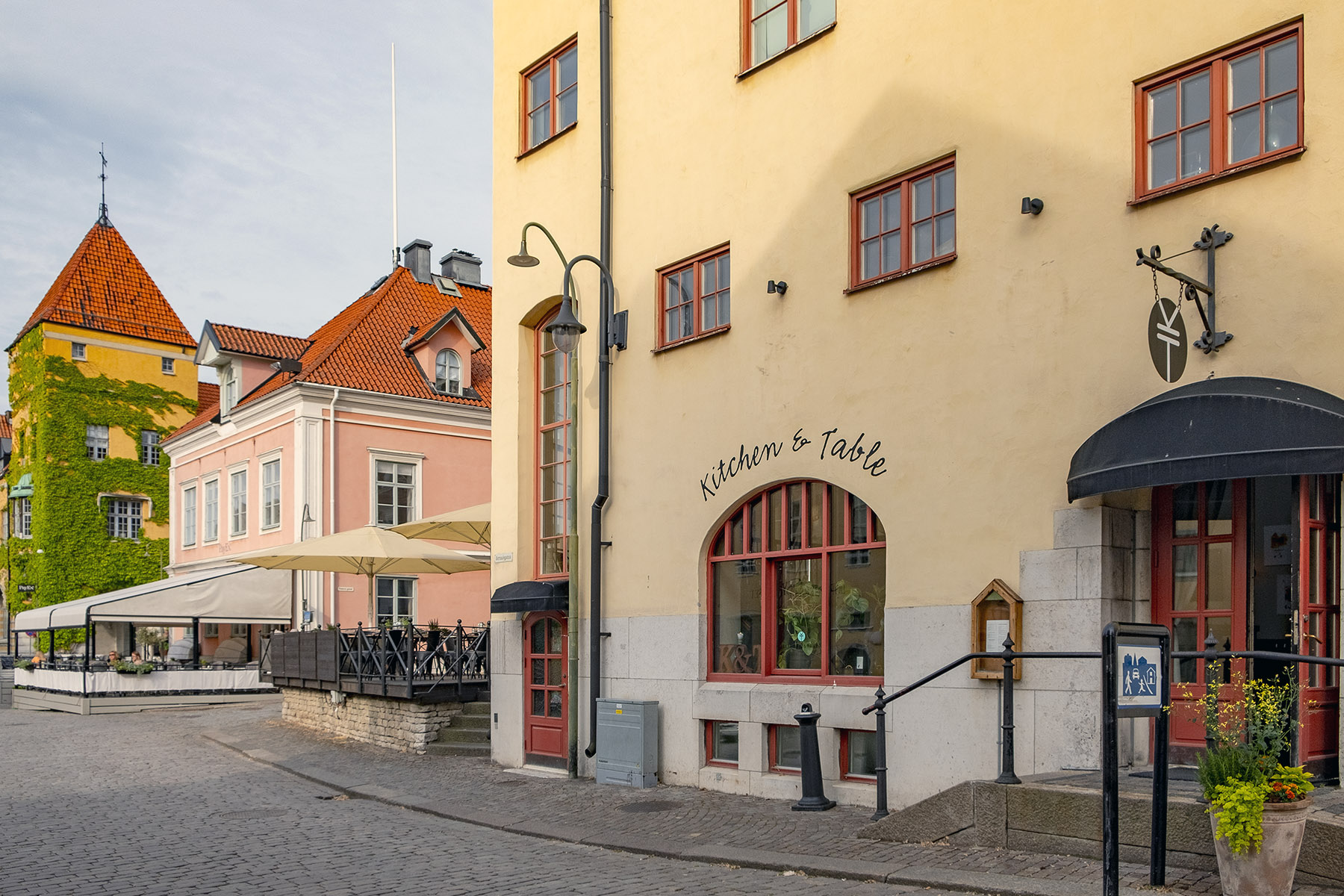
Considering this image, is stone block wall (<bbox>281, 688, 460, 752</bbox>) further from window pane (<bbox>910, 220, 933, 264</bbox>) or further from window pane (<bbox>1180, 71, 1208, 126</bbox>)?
window pane (<bbox>1180, 71, 1208, 126</bbox>)

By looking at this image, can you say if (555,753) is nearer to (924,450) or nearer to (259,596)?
(924,450)

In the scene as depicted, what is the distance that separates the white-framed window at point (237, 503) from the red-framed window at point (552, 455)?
18.7m

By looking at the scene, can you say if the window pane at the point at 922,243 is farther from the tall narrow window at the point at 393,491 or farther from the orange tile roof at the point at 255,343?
the orange tile roof at the point at 255,343

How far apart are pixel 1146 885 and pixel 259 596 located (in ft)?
83.0

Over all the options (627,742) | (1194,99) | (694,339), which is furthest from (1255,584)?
(627,742)

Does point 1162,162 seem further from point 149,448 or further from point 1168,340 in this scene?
point 149,448

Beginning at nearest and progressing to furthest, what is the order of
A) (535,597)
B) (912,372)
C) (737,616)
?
(912,372) < (737,616) < (535,597)

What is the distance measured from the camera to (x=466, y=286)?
36.8m

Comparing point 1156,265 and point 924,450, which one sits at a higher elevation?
point 1156,265

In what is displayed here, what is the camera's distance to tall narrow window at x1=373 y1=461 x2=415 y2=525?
30469 mm

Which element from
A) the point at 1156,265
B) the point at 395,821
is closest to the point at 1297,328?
the point at 1156,265

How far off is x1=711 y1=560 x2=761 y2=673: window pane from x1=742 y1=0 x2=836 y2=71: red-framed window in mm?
5213

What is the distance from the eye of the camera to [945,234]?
1091cm

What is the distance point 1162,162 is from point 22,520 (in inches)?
Result: 1937
